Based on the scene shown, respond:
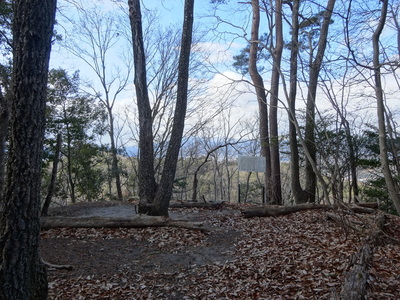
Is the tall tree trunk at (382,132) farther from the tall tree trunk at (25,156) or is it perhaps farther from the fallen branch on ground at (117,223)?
the tall tree trunk at (25,156)

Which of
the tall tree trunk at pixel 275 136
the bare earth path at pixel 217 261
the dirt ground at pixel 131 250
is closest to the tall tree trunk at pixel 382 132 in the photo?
the bare earth path at pixel 217 261

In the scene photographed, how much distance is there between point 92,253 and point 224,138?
652 inches

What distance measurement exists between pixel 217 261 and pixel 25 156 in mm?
2960

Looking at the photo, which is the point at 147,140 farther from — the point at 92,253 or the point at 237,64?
the point at 237,64

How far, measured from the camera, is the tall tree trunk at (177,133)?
21.2ft

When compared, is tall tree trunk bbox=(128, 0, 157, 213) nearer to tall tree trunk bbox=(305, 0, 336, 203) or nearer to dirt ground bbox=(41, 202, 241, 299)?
dirt ground bbox=(41, 202, 241, 299)

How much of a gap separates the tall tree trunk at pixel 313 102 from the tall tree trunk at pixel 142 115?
3.42 meters

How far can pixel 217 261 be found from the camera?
452 centimetres

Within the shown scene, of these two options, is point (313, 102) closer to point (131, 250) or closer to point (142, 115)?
point (142, 115)

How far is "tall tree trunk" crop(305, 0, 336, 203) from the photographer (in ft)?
23.6

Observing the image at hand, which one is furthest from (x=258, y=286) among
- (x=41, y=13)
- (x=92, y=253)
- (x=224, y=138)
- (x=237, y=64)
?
(x=224, y=138)

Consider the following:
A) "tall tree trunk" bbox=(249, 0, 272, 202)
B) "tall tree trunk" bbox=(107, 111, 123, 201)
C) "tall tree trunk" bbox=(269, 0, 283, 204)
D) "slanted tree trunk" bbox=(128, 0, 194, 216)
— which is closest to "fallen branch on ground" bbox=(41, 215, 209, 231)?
"slanted tree trunk" bbox=(128, 0, 194, 216)

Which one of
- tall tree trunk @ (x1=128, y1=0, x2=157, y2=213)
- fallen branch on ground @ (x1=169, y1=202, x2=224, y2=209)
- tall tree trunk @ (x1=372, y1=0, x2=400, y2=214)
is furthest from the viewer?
fallen branch on ground @ (x1=169, y1=202, x2=224, y2=209)

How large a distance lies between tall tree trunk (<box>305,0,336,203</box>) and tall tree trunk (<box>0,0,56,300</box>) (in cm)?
549
